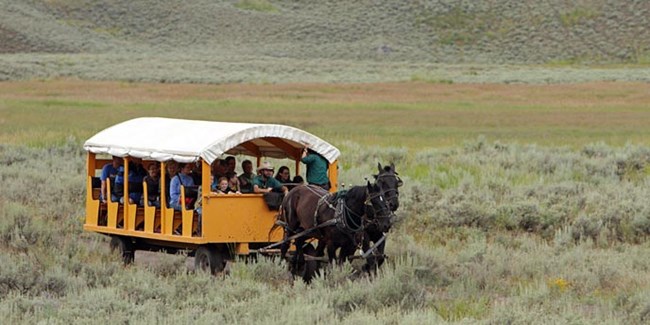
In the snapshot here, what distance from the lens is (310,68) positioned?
7762 cm

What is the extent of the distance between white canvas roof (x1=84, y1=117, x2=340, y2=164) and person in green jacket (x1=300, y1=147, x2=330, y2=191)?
0.10 m

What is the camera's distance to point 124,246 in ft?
60.0

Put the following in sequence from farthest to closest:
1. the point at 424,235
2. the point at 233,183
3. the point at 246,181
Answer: the point at 424,235 < the point at 246,181 < the point at 233,183

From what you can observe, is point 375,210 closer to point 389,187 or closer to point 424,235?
point 389,187

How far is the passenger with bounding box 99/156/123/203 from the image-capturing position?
18.5 metres

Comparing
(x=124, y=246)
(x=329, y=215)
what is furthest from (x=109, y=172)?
(x=329, y=215)

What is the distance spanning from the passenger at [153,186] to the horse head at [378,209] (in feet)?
12.3

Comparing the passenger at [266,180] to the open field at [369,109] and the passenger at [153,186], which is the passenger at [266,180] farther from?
the open field at [369,109]

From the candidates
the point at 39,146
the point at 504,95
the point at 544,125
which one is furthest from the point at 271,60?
the point at 39,146

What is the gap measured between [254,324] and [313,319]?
0.59 metres

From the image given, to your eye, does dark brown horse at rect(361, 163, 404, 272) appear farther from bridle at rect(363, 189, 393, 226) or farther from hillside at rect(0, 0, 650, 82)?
hillside at rect(0, 0, 650, 82)

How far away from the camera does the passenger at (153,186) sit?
17734mm

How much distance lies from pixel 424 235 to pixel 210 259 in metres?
5.28

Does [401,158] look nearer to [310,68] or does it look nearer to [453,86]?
[453,86]
